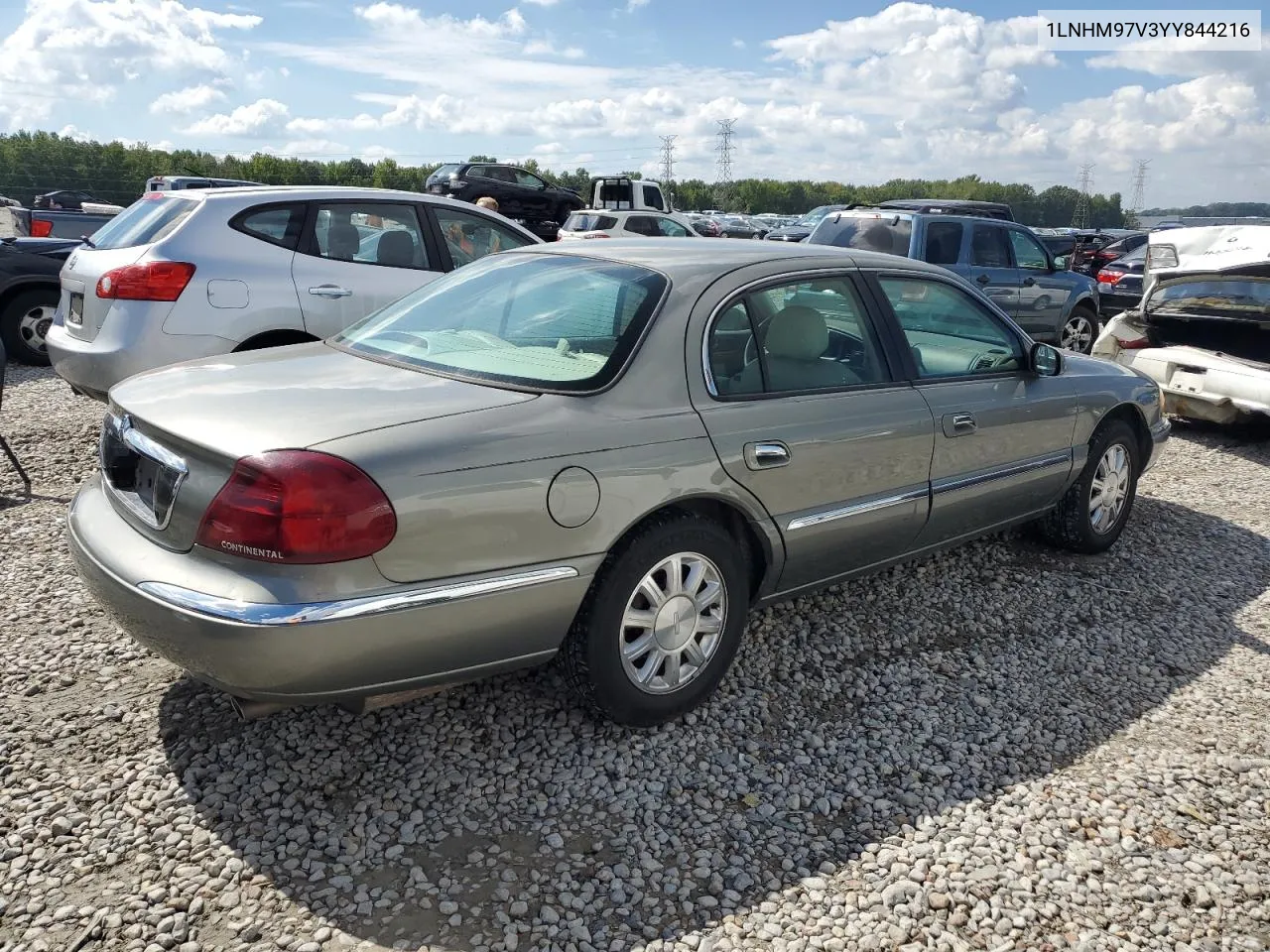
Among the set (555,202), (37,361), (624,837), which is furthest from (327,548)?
(555,202)

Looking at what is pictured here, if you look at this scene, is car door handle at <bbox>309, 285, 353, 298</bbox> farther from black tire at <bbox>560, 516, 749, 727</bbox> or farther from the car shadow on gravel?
black tire at <bbox>560, 516, 749, 727</bbox>

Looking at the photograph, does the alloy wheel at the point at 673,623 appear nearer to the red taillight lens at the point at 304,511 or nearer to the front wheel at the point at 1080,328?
the red taillight lens at the point at 304,511

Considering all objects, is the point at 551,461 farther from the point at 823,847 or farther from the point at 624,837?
the point at 823,847

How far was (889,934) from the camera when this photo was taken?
2.41 m

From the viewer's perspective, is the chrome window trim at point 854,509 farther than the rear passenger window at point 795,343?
Yes

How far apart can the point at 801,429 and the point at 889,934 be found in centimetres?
163

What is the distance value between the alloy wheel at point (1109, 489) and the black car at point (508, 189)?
18111 millimetres

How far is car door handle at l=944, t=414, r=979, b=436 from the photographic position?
13.0 feet

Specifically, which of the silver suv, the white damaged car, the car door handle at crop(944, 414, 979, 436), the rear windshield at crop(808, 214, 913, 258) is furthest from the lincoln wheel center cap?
the rear windshield at crop(808, 214, 913, 258)

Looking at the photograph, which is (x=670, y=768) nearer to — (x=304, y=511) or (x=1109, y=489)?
(x=304, y=511)

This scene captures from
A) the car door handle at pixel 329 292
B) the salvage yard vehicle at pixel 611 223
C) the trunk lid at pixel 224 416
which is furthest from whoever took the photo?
the salvage yard vehicle at pixel 611 223

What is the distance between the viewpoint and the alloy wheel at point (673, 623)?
3057 mm

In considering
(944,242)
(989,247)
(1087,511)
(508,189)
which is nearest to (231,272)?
(1087,511)

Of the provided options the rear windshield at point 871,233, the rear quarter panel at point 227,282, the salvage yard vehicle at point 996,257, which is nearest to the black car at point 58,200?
the rear windshield at point 871,233
